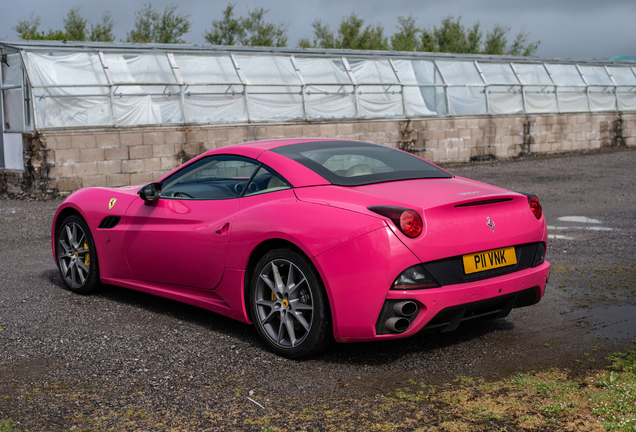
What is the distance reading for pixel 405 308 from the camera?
373 cm

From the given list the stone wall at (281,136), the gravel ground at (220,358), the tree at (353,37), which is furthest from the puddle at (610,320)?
the tree at (353,37)

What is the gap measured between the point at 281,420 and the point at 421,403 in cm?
72

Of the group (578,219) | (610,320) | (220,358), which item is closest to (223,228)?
(220,358)

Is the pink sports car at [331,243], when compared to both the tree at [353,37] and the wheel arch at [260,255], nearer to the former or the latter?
the wheel arch at [260,255]

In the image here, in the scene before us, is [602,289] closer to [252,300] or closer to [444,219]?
[444,219]

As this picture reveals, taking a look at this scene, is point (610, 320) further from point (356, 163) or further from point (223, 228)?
point (223, 228)

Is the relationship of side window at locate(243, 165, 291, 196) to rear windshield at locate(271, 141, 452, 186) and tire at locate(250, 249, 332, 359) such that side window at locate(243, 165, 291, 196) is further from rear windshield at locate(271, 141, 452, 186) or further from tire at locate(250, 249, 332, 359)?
tire at locate(250, 249, 332, 359)

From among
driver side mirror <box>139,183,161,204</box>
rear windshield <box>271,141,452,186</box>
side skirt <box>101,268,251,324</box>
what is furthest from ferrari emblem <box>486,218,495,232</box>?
driver side mirror <box>139,183,161,204</box>

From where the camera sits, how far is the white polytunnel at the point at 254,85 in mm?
15648

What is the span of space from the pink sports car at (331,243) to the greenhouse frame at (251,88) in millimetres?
11156

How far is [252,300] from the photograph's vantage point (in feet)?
14.3

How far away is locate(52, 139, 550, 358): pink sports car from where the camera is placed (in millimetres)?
3732

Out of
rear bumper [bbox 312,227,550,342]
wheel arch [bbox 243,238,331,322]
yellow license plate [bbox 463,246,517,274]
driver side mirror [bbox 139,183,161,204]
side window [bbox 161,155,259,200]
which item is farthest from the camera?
driver side mirror [bbox 139,183,161,204]

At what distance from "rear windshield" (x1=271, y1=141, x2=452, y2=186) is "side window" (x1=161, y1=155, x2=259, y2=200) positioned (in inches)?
12.3
